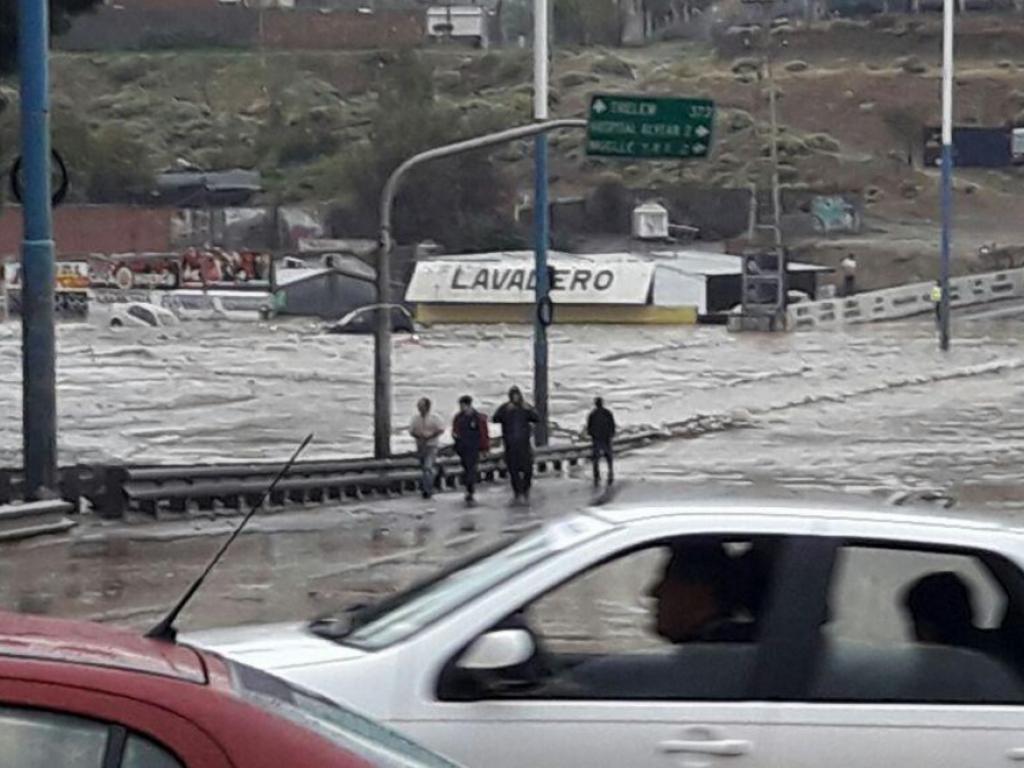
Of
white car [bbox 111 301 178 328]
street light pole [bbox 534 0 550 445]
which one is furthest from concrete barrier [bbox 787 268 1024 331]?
street light pole [bbox 534 0 550 445]

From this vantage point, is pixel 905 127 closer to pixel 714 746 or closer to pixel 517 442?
pixel 517 442

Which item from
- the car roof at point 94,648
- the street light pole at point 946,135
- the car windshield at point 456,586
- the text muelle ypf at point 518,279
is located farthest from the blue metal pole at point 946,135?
the car roof at point 94,648

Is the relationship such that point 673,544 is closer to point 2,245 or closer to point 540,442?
point 540,442

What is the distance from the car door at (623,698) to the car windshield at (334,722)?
1926 mm

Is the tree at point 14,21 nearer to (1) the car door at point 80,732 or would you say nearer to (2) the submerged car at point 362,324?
(1) the car door at point 80,732

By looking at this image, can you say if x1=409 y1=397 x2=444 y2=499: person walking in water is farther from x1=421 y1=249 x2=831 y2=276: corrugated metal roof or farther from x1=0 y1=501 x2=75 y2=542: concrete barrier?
x1=421 y1=249 x2=831 y2=276: corrugated metal roof

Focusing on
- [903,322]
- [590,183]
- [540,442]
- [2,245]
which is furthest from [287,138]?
[540,442]

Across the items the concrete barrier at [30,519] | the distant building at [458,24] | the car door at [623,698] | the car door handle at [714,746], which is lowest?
the concrete barrier at [30,519]

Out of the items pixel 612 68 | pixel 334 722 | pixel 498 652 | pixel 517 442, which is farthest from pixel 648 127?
pixel 612 68

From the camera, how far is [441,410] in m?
47.0

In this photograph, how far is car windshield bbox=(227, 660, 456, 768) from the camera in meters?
3.88

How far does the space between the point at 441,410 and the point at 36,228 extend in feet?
79.9

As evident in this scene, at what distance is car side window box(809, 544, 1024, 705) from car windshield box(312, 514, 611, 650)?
697 mm

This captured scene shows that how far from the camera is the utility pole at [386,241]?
29.7 metres
